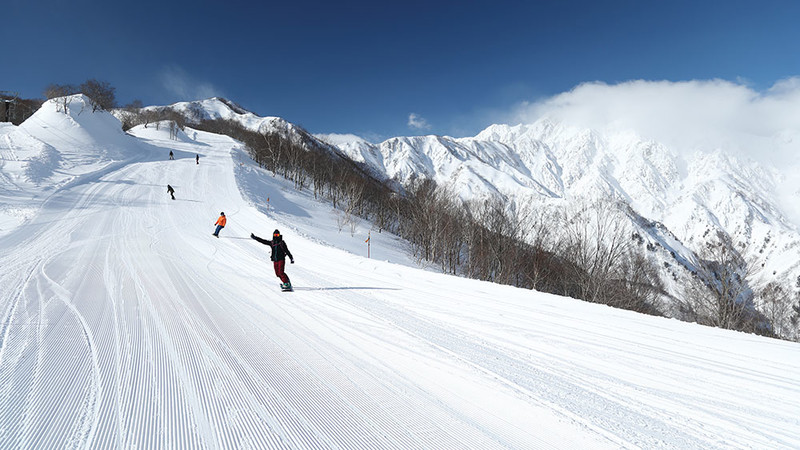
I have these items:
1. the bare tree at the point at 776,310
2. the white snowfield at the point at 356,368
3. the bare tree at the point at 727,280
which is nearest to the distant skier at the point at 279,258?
the white snowfield at the point at 356,368

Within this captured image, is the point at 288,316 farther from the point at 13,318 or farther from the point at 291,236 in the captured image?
the point at 291,236

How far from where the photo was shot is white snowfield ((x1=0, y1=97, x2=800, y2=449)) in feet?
8.97

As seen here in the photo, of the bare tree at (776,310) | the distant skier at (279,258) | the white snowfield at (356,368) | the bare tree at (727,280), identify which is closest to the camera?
the white snowfield at (356,368)

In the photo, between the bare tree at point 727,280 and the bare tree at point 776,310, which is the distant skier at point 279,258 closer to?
the bare tree at point 727,280

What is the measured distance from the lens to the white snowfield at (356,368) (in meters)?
Result: 2.73

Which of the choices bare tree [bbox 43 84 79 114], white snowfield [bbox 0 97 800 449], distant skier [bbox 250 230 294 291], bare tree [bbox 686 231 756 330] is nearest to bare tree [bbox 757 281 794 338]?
bare tree [bbox 686 231 756 330]

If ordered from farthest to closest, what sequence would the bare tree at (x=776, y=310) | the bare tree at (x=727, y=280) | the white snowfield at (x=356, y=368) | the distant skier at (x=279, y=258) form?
the bare tree at (x=776, y=310) < the bare tree at (x=727, y=280) < the distant skier at (x=279, y=258) < the white snowfield at (x=356, y=368)

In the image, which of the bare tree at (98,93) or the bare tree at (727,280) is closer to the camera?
the bare tree at (727,280)

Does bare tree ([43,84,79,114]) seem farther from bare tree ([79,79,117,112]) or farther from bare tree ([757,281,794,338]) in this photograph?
bare tree ([757,281,794,338])

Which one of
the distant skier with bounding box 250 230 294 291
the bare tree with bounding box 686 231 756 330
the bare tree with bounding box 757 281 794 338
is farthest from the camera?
the bare tree with bounding box 757 281 794 338

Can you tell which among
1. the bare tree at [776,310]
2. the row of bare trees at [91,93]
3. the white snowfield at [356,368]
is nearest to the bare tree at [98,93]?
→ the row of bare trees at [91,93]

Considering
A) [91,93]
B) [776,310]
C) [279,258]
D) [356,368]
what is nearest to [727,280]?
[776,310]

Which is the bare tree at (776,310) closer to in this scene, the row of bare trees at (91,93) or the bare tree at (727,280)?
the bare tree at (727,280)

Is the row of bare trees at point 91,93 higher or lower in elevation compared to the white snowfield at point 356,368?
higher
